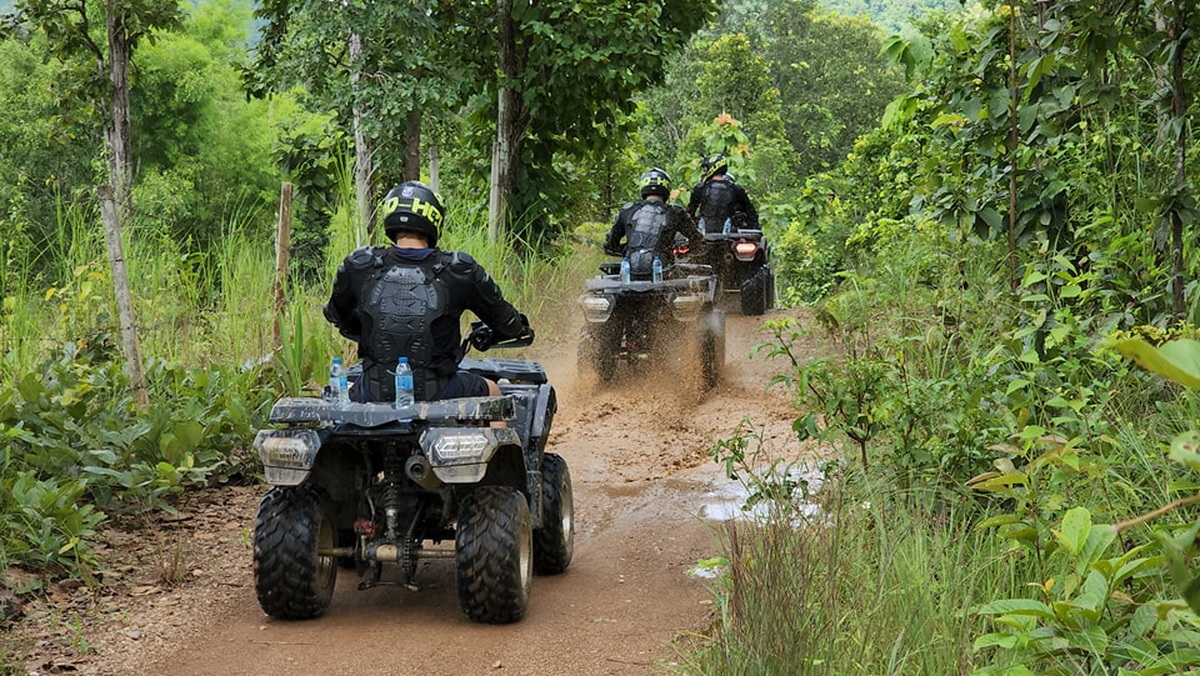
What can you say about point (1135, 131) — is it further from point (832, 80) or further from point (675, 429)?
point (832, 80)

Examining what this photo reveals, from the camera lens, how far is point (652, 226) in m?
11.8

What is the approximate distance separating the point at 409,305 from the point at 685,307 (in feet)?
17.3

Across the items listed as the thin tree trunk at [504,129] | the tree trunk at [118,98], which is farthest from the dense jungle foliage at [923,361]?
the tree trunk at [118,98]

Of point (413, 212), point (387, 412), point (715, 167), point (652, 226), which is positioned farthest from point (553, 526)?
point (715, 167)

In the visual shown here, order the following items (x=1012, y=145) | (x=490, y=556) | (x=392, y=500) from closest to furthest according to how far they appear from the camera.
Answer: (x=490, y=556) → (x=392, y=500) → (x=1012, y=145)

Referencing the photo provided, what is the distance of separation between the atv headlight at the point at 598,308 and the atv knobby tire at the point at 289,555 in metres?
5.42

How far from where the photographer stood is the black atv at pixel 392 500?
5516 millimetres

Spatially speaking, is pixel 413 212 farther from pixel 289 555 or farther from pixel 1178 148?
pixel 1178 148

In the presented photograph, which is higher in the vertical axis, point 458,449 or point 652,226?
point 652,226

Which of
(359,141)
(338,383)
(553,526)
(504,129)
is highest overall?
(504,129)

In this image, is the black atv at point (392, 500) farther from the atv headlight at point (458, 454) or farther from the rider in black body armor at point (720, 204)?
the rider in black body armor at point (720, 204)

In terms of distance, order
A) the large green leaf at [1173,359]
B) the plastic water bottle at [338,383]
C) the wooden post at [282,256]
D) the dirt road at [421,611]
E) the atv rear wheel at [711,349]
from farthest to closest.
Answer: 1. the atv rear wheel at [711,349]
2. the wooden post at [282,256]
3. the plastic water bottle at [338,383]
4. the dirt road at [421,611]
5. the large green leaf at [1173,359]

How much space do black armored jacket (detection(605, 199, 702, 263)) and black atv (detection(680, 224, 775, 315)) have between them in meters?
3.35

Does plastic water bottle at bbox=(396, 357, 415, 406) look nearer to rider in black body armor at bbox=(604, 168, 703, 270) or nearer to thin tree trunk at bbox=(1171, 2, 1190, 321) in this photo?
thin tree trunk at bbox=(1171, 2, 1190, 321)
